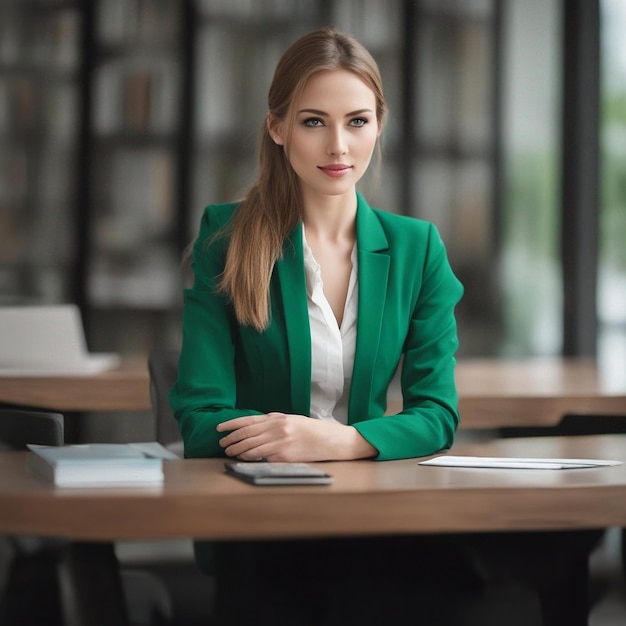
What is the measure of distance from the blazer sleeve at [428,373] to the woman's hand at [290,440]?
0.06m

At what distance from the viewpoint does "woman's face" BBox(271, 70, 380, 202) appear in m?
2.01

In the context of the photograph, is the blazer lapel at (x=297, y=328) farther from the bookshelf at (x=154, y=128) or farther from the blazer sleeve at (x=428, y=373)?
the bookshelf at (x=154, y=128)

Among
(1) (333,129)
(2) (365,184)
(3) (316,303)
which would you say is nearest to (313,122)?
(1) (333,129)

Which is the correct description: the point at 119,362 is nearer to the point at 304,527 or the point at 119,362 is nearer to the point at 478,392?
the point at 478,392

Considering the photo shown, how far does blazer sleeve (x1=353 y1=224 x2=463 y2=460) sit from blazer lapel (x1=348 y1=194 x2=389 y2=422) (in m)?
0.08

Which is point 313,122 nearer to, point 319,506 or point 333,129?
point 333,129

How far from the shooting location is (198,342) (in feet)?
6.72

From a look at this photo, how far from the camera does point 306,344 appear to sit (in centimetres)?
205

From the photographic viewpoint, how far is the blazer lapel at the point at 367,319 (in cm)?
207

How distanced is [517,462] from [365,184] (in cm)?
393

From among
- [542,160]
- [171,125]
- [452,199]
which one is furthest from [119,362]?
[542,160]

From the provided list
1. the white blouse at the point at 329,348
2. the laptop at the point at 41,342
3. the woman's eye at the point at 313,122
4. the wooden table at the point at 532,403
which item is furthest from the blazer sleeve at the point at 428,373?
the laptop at the point at 41,342

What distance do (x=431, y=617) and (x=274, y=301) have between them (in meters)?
0.71

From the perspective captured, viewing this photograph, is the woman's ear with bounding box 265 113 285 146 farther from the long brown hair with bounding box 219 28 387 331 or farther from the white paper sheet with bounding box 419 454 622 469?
the white paper sheet with bounding box 419 454 622 469
